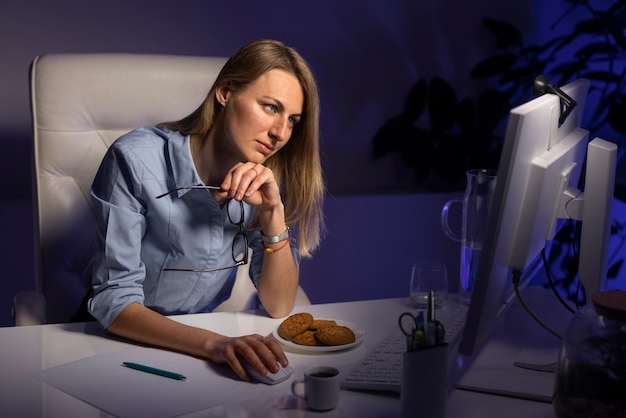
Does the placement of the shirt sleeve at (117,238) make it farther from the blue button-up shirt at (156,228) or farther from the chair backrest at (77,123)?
the chair backrest at (77,123)

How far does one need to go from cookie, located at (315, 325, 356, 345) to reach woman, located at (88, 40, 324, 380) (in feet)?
0.62

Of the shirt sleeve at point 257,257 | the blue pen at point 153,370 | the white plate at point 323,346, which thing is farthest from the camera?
the shirt sleeve at point 257,257

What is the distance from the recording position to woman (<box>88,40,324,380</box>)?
1.52m

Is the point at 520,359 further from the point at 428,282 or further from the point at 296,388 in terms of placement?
the point at 296,388

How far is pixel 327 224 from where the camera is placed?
9.71 ft

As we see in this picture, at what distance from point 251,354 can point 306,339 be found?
0.54ft

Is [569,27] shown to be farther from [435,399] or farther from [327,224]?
[435,399]

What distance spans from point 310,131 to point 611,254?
1.94m

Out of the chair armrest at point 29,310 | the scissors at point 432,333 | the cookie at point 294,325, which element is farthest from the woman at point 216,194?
the scissors at point 432,333

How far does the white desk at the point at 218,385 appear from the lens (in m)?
1.11

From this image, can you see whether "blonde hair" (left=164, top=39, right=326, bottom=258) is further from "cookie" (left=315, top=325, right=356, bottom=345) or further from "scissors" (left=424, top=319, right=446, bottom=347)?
"scissors" (left=424, top=319, right=446, bottom=347)

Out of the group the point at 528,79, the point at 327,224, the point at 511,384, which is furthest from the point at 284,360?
the point at 528,79

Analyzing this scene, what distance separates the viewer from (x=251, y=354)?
4.03 ft

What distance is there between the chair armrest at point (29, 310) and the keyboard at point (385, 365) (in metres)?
0.80
